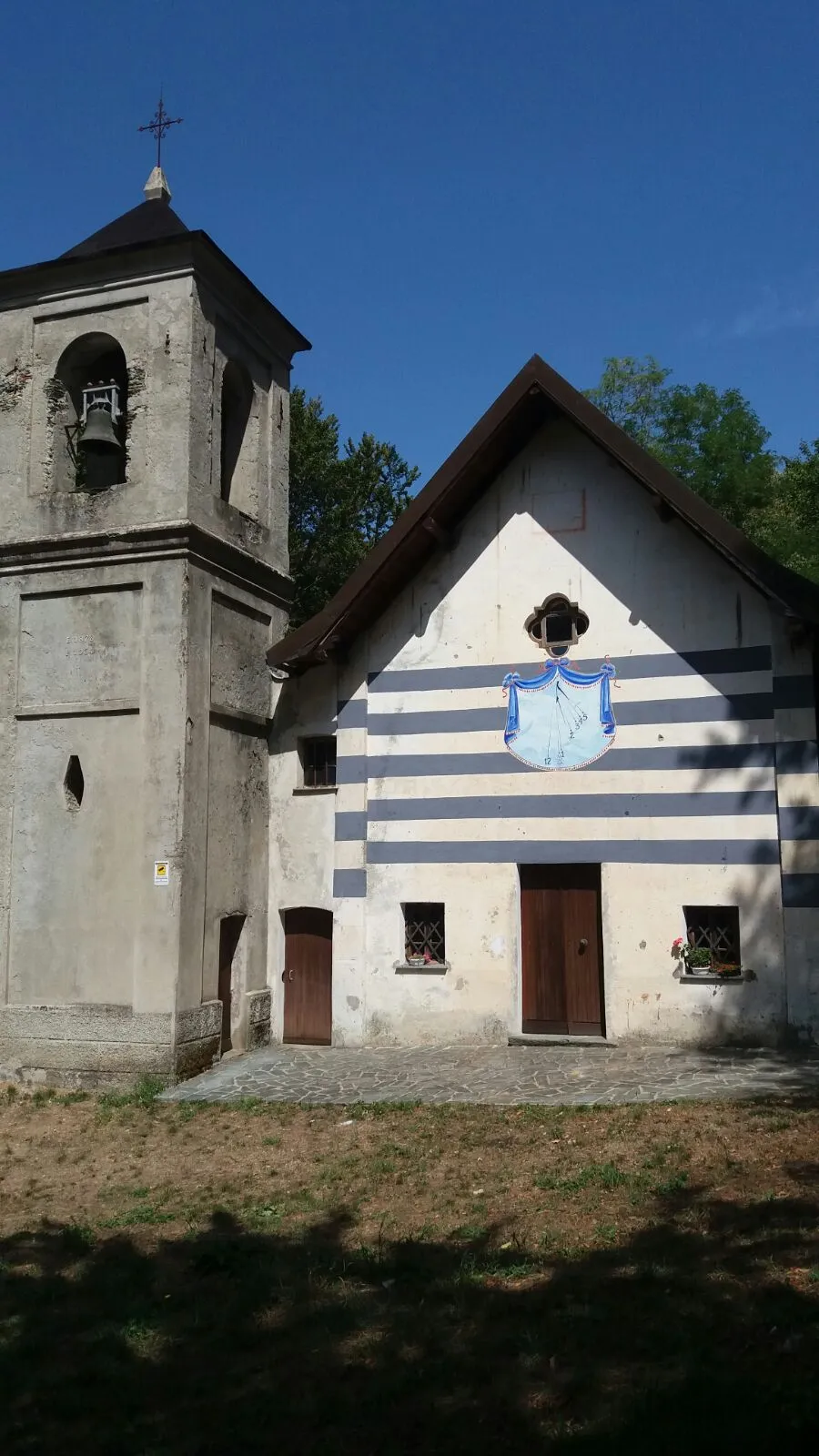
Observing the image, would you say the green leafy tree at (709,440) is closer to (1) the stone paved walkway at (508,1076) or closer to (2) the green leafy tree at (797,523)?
(2) the green leafy tree at (797,523)

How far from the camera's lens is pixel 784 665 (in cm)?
1312

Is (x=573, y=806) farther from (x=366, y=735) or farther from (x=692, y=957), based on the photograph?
(x=366, y=735)

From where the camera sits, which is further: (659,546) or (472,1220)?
(659,546)

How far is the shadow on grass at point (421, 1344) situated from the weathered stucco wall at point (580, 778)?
610cm

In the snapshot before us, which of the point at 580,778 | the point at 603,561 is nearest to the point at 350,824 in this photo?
the point at 580,778

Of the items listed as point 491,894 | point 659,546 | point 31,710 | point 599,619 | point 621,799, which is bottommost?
point 491,894

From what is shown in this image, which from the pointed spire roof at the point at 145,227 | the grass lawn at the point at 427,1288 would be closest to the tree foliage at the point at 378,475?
the pointed spire roof at the point at 145,227

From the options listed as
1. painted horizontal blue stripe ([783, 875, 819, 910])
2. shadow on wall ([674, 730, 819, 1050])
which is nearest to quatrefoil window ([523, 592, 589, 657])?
shadow on wall ([674, 730, 819, 1050])

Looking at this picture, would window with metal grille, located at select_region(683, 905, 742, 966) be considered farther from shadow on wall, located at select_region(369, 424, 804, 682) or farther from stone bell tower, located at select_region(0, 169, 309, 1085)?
stone bell tower, located at select_region(0, 169, 309, 1085)

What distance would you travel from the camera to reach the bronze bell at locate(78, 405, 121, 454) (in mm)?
13750

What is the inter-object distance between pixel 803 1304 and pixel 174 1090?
8244 mm

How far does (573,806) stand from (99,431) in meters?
7.56

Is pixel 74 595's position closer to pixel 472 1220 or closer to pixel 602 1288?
pixel 472 1220

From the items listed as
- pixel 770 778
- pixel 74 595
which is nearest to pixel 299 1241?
pixel 770 778
